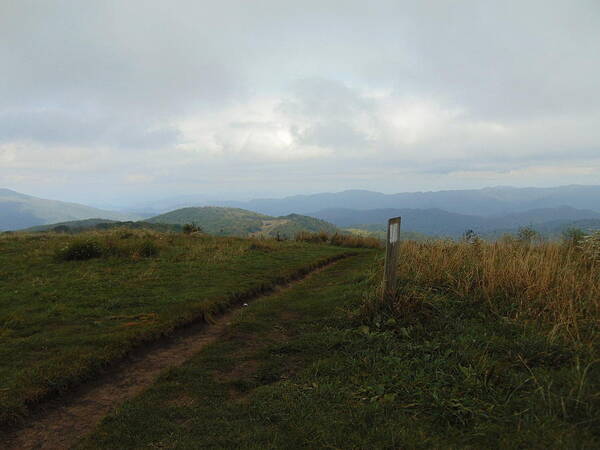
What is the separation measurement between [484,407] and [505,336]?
2.25 metres

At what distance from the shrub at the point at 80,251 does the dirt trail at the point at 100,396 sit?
31.0 feet

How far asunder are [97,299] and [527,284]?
10584mm

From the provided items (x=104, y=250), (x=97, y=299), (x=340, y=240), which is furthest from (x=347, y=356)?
(x=340, y=240)

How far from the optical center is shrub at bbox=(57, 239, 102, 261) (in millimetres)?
13820

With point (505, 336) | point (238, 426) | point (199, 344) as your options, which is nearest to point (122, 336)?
point (199, 344)

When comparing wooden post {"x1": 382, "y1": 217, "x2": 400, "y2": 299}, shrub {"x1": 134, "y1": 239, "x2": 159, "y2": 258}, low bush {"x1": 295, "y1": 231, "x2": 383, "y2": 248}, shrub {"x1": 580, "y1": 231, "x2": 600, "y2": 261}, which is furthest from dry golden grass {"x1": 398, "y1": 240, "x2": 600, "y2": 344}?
low bush {"x1": 295, "y1": 231, "x2": 383, "y2": 248}

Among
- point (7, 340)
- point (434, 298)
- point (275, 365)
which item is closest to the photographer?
point (275, 365)

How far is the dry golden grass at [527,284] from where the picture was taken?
5633 millimetres

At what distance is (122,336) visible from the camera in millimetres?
6430

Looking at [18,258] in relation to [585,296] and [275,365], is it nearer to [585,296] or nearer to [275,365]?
[275,365]

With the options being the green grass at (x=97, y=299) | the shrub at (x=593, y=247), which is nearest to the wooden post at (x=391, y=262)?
the green grass at (x=97, y=299)

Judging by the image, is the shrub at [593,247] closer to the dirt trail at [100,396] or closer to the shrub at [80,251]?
the dirt trail at [100,396]

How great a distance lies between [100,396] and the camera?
484 centimetres

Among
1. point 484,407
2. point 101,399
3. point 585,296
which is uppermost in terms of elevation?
point 585,296
